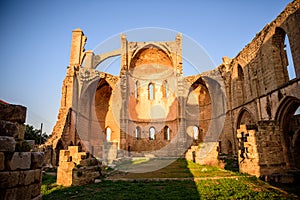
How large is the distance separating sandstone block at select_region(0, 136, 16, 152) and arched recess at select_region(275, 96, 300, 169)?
1189cm

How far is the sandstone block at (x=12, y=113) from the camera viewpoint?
273 cm

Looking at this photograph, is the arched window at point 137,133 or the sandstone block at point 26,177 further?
the arched window at point 137,133

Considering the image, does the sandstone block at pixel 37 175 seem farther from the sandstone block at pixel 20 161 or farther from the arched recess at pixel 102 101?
the arched recess at pixel 102 101

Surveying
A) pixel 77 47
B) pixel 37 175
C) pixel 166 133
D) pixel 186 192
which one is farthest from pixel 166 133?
pixel 37 175

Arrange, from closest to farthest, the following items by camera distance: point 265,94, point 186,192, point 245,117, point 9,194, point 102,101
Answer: point 9,194 < point 186,192 < point 265,94 < point 245,117 < point 102,101

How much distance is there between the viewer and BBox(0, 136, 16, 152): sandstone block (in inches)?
95.8

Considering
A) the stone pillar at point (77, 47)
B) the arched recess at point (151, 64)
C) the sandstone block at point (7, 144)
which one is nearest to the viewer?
the sandstone block at point (7, 144)

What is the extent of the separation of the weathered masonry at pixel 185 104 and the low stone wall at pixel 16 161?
758cm

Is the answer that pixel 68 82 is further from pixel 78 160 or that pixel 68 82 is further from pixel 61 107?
pixel 78 160

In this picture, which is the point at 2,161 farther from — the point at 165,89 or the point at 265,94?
the point at 165,89

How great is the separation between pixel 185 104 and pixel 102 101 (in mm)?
9909

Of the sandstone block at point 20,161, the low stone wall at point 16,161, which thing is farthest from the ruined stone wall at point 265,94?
the sandstone block at point 20,161

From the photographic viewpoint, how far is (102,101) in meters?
23.2

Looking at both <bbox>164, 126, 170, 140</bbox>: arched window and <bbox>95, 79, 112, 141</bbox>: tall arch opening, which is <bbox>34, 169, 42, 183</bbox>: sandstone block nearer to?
<bbox>95, 79, 112, 141</bbox>: tall arch opening
